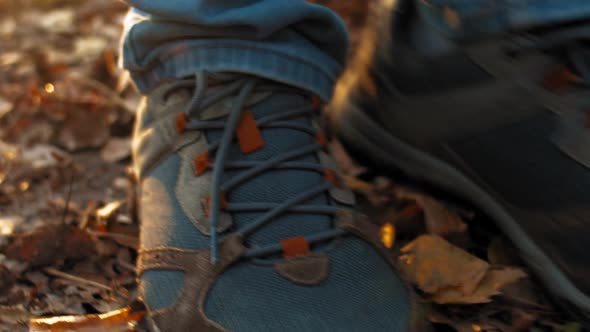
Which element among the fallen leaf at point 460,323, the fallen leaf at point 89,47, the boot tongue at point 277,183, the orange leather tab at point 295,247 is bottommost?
the fallen leaf at point 89,47

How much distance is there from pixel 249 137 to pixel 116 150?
796 millimetres

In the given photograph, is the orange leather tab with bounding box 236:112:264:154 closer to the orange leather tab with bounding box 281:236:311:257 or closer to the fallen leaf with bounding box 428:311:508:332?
the orange leather tab with bounding box 281:236:311:257

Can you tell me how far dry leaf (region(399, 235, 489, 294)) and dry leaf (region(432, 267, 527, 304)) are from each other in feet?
0.03

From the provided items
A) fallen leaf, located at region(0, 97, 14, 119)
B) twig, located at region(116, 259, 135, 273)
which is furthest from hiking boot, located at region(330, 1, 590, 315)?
fallen leaf, located at region(0, 97, 14, 119)

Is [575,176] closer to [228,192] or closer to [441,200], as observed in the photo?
[441,200]

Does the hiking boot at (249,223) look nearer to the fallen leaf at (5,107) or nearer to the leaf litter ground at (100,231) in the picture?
the leaf litter ground at (100,231)

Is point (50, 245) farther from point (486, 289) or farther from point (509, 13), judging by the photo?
point (509, 13)

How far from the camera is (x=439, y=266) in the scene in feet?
3.97

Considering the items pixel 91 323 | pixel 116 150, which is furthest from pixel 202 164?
pixel 116 150

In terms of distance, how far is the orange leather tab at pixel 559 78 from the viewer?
105 cm

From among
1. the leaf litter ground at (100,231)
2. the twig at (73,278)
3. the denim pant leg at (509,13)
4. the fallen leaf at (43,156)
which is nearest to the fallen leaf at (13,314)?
the leaf litter ground at (100,231)

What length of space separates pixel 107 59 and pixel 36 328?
1352mm

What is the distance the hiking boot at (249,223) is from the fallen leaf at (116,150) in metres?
0.54

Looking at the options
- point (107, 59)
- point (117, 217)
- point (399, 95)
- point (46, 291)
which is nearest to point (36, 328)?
point (46, 291)
